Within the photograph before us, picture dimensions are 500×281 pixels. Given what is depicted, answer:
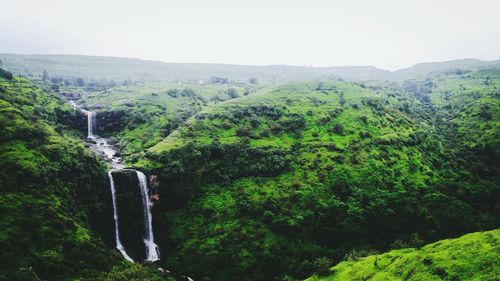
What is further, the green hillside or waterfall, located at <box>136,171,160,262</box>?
waterfall, located at <box>136,171,160,262</box>

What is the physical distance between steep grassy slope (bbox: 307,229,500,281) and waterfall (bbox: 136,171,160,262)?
40557 mm

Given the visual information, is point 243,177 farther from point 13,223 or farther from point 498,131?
point 498,131

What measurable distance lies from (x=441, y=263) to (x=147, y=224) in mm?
63845

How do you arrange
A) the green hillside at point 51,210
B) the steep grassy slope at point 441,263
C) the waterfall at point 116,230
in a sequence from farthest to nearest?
the waterfall at point 116,230
the green hillside at point 51,210
the steep grassy slope at point 441,263

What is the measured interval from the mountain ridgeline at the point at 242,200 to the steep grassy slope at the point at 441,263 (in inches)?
9.3

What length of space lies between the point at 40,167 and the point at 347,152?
8886 cm

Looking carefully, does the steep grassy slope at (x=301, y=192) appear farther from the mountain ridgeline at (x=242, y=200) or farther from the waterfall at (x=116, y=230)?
the waterfall at (x=116, y=230)

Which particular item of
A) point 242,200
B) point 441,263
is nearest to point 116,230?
point 242,200

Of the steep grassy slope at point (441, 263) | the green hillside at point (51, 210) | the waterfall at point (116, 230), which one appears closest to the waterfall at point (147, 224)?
the waterfall at point (116, 230)

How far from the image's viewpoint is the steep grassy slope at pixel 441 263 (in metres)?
45.4

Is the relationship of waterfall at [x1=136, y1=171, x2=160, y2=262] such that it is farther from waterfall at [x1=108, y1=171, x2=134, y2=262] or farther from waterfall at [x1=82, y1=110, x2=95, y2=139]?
waterfall at [x1=82, y1=110, x2=95, y2=139]

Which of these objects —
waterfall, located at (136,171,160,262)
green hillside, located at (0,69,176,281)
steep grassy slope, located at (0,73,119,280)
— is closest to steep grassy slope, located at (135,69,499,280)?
waterfall, located at (136,171,160,262)

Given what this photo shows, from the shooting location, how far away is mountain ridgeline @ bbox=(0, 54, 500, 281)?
60.1m

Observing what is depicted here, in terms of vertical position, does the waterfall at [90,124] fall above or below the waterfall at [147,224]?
above
